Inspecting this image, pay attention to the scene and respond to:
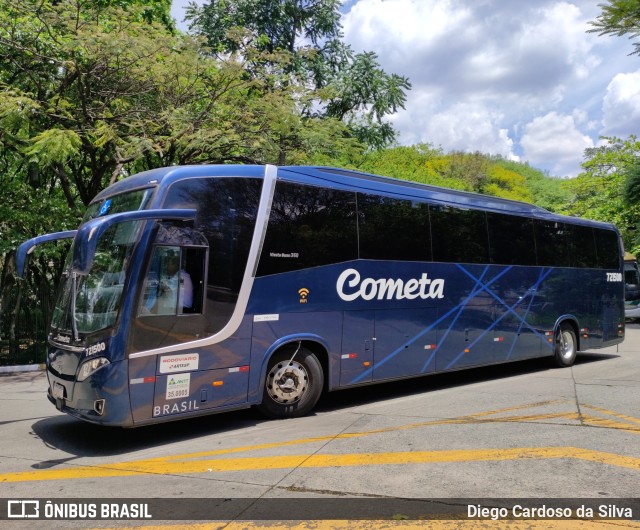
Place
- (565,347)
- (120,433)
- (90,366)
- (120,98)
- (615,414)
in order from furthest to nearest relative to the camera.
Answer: (120,98) < (565,347) < (615,414) < (120,433) < (90,366)

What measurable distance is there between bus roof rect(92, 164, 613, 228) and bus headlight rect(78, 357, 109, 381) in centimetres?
207

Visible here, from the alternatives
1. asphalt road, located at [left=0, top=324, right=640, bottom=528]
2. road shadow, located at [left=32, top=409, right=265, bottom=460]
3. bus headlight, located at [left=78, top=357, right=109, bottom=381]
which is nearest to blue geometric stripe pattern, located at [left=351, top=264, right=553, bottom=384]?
asphalt road, located at [left=0, top=324, right=640, bottom=528]

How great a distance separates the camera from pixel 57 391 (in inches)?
262

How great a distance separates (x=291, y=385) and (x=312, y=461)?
7.03ft

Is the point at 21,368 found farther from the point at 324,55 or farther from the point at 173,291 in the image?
the point at 324,55

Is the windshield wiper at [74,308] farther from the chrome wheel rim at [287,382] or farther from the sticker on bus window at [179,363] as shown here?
the chrome wheel rim at [287,382]

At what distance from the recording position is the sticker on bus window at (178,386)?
6484 mm

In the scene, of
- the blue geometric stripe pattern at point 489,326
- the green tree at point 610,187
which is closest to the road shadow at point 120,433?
the blue geometric stripe pattern at point 489,326

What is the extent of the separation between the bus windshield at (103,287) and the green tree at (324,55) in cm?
1542

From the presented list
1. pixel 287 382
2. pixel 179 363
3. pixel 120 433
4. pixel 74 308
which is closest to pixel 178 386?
pixel 179 363

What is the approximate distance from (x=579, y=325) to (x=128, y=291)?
10636 millimetres

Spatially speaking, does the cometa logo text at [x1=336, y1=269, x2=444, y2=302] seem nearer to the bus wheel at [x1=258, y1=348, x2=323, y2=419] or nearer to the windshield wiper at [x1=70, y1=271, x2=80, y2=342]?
the bus wheel at [x1=258, y1=348, x2=323, y2=419]

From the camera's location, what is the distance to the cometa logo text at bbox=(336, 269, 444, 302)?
8.30 m

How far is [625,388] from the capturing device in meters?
9.68
